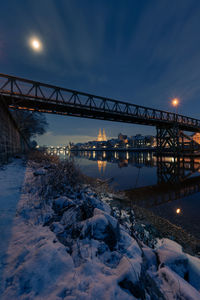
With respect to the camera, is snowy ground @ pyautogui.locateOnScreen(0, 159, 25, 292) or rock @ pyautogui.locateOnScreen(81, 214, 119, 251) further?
rock @ pyautogui.locateOnScreen(81, 214, 119, 251)

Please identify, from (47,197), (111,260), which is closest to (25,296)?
(111,260)

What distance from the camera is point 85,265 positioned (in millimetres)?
1470

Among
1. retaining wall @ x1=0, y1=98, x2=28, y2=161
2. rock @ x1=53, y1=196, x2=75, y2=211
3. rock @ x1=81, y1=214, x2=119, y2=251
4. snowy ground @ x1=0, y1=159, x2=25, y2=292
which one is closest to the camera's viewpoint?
snowy ground @ x1=0, y1=159, x2=25, y2=292

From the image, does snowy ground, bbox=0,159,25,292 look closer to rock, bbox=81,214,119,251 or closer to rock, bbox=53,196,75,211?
rock, bbox=53,196,75,211

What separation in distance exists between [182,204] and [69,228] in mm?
5624

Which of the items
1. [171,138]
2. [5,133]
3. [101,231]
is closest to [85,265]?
[101,231]

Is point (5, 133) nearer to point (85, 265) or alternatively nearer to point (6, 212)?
point (6, 212)

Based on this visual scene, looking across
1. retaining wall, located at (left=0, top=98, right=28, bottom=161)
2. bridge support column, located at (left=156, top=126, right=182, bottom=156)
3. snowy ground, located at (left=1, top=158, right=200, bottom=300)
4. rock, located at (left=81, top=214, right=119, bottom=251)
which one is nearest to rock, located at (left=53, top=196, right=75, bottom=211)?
snowy ground, located at (left=1, top=158, right=200, bottom=300)

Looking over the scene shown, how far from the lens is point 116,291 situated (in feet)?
3.98

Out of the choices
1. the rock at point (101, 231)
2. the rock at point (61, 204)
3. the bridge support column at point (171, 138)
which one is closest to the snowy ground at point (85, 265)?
the rock at point (101, 231)

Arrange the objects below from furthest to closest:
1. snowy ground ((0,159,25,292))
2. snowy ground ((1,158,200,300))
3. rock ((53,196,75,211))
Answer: rock ((53,196,75,211)) < snowy ground ((0,159,25,292)) < snowy ground ((1,158,200,300))

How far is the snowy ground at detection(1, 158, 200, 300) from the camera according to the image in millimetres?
1201

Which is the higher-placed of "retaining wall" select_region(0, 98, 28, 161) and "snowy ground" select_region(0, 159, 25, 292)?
"retaining wall" select_region(0, 98, 28, 161)

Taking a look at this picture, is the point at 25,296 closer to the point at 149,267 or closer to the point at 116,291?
the point at 116,291
